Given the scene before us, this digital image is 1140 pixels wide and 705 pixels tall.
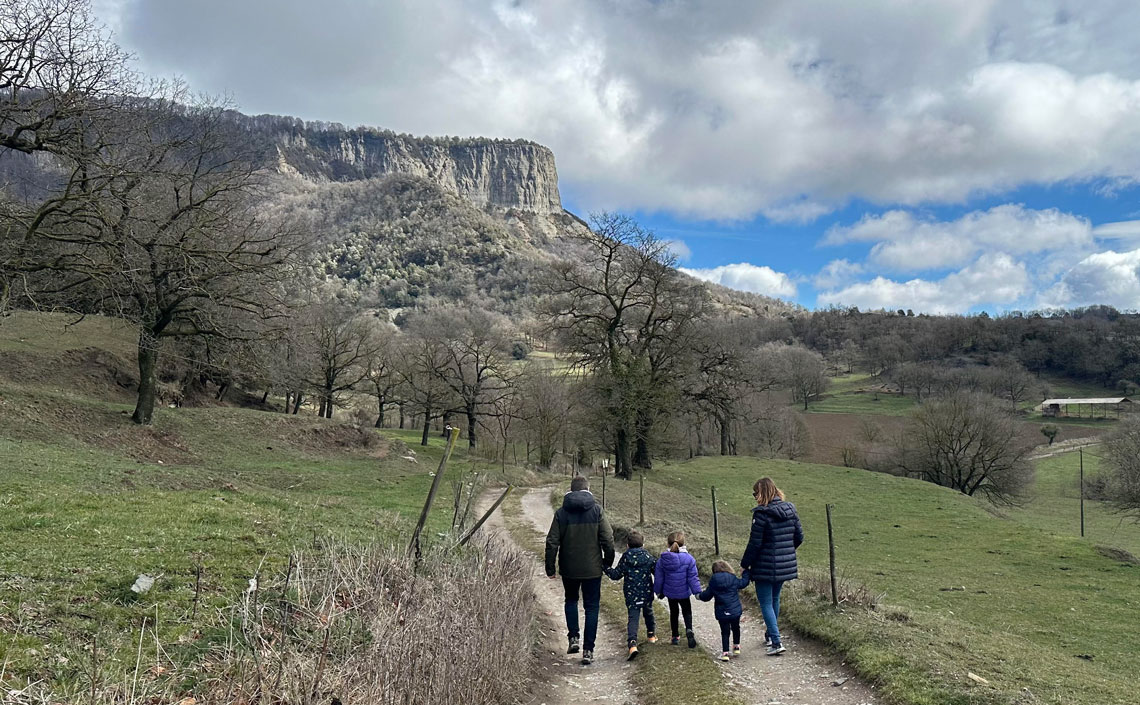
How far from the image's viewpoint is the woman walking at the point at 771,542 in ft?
28.3

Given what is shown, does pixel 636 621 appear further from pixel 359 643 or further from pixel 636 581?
pixel 359 643

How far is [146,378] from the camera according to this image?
81.6 ft

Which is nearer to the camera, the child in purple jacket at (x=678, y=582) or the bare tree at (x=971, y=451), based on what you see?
the child in purple jacket at (x=678, y=582)

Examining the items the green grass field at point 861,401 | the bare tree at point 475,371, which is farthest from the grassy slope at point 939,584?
the green grass field at point 861,401

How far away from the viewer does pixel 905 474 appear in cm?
6231

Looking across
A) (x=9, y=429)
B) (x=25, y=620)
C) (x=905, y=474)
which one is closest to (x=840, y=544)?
(x=25, y=620)

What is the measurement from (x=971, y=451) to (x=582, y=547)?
196 feet

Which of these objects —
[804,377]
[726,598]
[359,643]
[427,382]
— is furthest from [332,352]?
[804,377]

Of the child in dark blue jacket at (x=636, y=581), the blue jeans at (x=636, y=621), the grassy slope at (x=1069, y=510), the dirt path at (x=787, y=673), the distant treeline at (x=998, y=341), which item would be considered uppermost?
the distant treeline at (x=998, y=341)

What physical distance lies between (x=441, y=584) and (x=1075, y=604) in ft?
64.7

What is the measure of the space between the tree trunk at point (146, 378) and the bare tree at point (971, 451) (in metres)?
57.9

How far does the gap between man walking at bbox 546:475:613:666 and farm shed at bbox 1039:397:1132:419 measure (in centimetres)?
12079

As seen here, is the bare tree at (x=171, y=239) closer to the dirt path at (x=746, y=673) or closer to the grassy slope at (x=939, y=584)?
the grassy slope at (x=939, y=584)

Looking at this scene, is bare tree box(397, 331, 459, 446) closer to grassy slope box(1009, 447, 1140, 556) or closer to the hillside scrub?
grassy slope box(1009, 447, 1140, 556)
